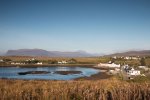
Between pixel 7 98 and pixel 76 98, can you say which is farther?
pixel 76 98

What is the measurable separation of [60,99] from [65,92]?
455 millimetres

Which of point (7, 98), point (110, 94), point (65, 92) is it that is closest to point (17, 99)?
point (7, 98)

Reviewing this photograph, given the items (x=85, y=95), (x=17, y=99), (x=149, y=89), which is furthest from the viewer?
(x=149, y=89)

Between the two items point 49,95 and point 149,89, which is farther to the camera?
point 149,89

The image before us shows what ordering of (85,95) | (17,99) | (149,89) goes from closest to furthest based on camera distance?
(17,99)
(85,95)
(149,89)

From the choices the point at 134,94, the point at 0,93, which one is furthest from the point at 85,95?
the point at 0,93

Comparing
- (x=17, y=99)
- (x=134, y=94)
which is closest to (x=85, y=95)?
(x=134, y=94)

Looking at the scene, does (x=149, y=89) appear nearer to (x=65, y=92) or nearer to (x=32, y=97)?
(x=65, y=92)

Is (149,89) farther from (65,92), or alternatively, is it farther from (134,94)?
(65,92)

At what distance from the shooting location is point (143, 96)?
41.8ft

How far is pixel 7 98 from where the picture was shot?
38.0ft

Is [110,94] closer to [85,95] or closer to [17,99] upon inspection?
[85,95]

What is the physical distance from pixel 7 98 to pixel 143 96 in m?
6.97

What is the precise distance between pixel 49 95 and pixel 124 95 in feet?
12.1
